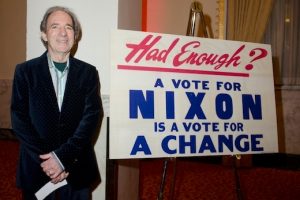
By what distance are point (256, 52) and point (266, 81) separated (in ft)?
0.56

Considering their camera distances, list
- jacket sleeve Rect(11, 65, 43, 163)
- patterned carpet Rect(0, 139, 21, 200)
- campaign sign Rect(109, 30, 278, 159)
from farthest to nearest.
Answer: patterned carpet Rect(0, 139, 21, 200) < campaign sign Rect(109, 30, 278, 159) < jacket sleeve Rect(11, 65, 43, 163)

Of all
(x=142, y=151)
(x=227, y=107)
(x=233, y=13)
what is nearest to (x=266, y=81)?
(x=227, y=107)

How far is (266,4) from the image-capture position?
3.76 m

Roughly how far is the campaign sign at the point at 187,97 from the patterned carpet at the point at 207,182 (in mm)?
883

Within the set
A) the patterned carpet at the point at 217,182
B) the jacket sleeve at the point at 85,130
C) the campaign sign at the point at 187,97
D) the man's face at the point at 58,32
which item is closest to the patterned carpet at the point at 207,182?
the patterned carpet at the point at 217,182

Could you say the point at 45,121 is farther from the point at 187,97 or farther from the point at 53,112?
the point at 187,97

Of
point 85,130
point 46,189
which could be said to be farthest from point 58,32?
point 46,189

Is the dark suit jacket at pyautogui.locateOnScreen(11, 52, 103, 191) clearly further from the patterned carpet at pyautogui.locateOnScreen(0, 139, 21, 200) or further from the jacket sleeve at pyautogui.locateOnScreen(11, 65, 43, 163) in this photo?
the patterned carpet at pyautogui.locateOnScreen(0, 139, 21, 200)

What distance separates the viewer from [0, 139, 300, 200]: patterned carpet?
8.46 feet

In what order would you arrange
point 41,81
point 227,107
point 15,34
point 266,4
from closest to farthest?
point 41,81 < point 227,107 < point 266,4 < point 15,34

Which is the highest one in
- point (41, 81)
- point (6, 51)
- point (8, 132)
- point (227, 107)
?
point (6, 51)

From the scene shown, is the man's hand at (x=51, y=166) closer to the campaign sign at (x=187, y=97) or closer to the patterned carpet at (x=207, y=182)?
the campaign sign at (x=187, y=97)

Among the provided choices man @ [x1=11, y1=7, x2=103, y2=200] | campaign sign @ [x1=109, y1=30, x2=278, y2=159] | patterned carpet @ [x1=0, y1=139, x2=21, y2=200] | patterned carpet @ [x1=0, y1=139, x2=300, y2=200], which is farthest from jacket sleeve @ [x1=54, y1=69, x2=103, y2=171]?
patterned carpet @ [x1=0, y1=139, x2=21, y2=200]

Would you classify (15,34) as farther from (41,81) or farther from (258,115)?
(258,115)
